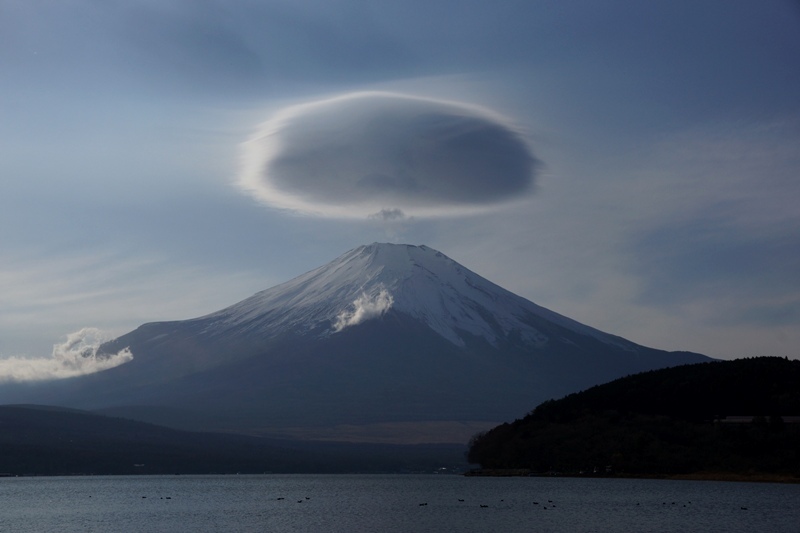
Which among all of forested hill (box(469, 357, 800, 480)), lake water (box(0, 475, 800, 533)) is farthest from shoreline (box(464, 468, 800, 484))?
lake water (box(0, 475, 800, 533))

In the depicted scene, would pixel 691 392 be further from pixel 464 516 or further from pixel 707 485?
pixel 464 516

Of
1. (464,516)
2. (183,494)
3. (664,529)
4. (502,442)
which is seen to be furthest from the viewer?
(502,442)

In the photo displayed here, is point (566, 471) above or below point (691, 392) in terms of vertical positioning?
below

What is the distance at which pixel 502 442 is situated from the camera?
157m

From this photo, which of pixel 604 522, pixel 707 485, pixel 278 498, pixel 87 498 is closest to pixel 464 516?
pixel 604 522

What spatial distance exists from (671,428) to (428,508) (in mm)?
53430

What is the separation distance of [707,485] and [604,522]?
43.5 meters

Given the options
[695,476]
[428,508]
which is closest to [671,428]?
[695,476]

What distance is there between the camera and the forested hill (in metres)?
129

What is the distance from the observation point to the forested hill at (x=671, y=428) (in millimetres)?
129250

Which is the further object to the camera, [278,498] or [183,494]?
[183,494]

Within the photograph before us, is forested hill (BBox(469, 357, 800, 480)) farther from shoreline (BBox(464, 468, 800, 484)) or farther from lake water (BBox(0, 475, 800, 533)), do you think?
lake water (BBox(0, 475, 800, 533))

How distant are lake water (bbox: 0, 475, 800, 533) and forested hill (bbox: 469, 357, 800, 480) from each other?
662 cm

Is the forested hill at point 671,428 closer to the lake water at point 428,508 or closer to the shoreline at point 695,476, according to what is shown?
the shoreline at point 695,476
